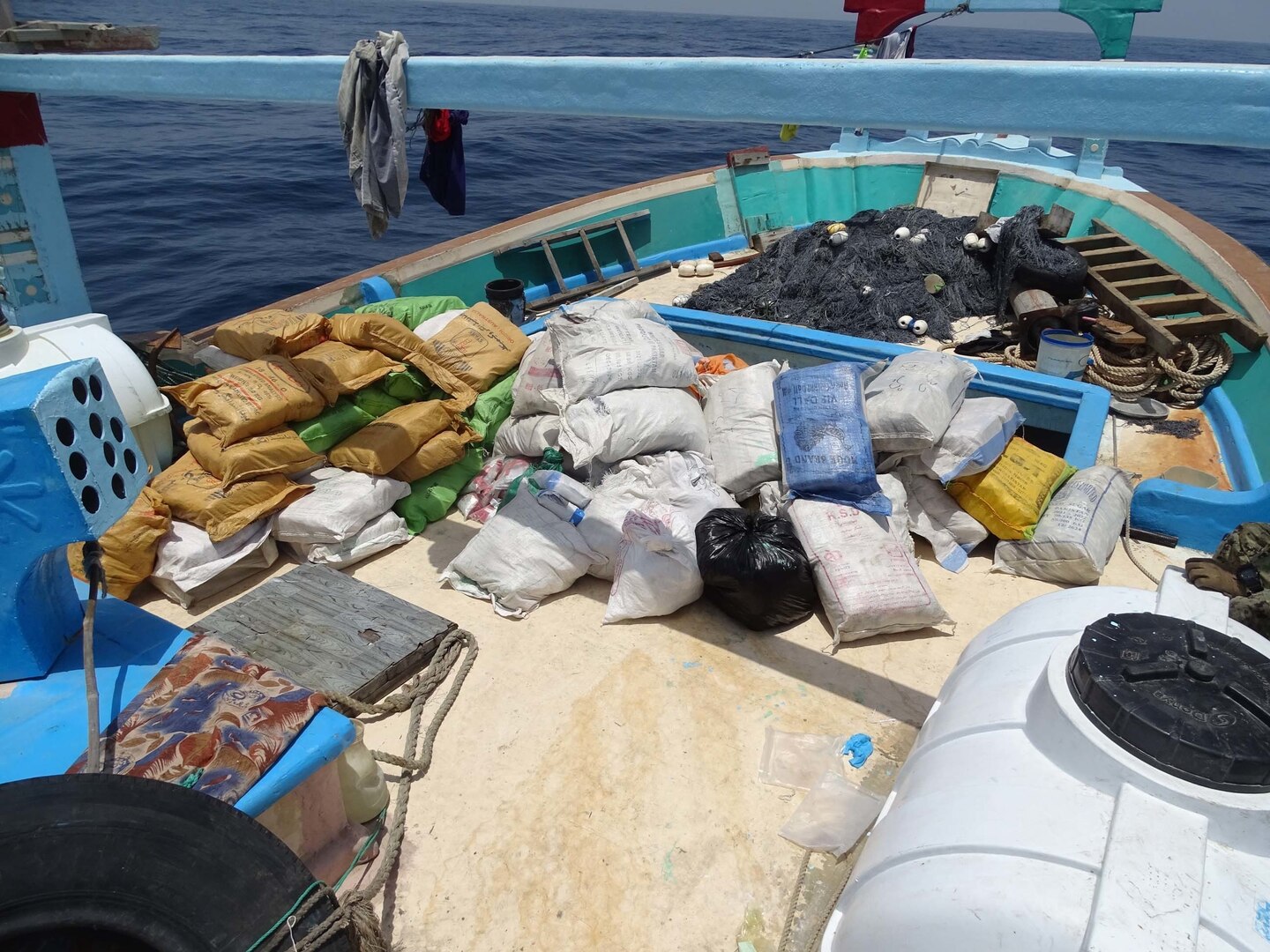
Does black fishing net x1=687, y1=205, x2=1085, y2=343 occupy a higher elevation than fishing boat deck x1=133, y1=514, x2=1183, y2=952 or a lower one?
higher

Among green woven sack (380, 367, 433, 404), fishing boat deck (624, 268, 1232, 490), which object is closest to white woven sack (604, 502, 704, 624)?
green woven sack (380, 367, 433, 404)

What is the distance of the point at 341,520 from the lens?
3.43m

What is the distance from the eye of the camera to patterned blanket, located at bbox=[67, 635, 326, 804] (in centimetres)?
183

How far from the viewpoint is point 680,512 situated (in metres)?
3.31

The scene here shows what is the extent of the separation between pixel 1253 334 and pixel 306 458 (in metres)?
5.00

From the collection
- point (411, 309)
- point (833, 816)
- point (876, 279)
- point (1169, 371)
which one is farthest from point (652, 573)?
point (876, 279)

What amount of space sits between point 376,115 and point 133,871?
92.3 inches

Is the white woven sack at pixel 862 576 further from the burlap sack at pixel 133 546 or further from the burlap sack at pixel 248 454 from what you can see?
the burlap sack at pixel 133 546

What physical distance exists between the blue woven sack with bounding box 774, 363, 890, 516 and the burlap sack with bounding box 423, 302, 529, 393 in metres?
1.51

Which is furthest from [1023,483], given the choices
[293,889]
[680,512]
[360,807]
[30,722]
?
[30,722]

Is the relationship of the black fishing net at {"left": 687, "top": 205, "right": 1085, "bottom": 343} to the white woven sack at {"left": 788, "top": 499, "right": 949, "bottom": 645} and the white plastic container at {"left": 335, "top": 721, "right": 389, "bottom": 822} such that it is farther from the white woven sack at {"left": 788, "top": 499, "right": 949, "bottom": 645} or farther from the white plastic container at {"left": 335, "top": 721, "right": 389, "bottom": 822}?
the white plastic container at {"left": 335, "top": 721, "right": 389, "bottom": 822}

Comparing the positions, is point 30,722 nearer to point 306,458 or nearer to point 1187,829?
point 306,458

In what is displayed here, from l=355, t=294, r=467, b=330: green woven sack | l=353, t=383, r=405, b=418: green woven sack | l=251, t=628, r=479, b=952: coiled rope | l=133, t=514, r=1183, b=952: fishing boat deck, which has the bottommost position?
l=133, t=514, r=1183, b=952: fishing boat deck

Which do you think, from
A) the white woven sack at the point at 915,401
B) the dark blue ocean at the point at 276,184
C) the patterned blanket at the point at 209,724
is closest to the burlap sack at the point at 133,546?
the patterned blanket at the point at 209,724
